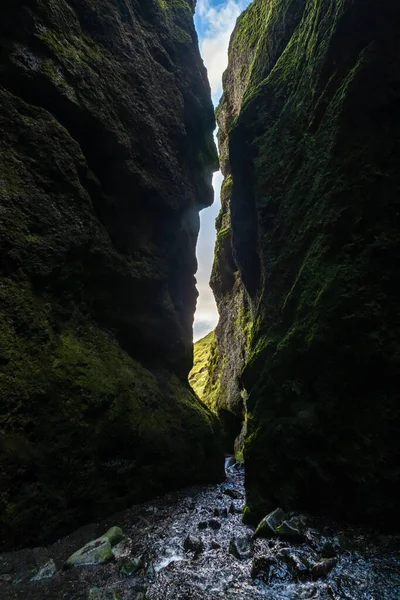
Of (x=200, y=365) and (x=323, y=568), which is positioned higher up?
(x=323, y=568)

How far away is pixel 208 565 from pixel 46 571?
208 cm

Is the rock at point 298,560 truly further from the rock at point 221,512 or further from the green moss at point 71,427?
the green moss at point 71,427

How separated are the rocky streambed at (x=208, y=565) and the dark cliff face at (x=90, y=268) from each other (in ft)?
2.97

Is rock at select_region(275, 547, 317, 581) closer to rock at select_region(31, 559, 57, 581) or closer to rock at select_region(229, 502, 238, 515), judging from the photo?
rock at select_region(229, 502, 238, 515)

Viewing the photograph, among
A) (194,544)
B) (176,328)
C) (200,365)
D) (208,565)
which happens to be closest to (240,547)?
(208,565)

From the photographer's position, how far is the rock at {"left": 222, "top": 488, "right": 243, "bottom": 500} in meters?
7.76

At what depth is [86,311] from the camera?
793 centimetres

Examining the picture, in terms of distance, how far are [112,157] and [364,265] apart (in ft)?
24.8

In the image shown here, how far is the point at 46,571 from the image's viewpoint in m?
4.14

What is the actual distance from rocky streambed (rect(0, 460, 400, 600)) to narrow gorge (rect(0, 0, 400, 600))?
0.11 feet

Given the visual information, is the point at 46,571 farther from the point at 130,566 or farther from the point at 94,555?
the point at 130,566

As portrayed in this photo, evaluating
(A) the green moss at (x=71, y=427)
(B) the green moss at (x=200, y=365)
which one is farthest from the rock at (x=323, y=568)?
(B) the green moss at (x=200, y=365)

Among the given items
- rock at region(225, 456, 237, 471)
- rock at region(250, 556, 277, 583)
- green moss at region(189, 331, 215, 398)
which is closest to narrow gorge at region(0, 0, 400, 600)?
rock at region(250, 556, 277, 583)

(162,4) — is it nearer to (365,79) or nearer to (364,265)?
(365,79)
